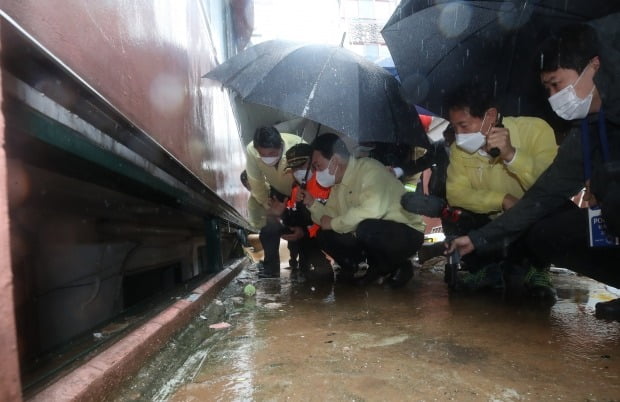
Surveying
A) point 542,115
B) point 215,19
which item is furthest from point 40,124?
point 215,19

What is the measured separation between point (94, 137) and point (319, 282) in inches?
91.0

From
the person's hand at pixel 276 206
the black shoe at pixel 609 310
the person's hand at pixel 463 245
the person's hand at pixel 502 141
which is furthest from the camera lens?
the person's hand at pixel 276 206

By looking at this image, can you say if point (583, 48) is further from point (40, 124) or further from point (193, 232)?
point (193, 232)

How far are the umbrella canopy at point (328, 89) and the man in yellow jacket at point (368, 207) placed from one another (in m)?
0.37

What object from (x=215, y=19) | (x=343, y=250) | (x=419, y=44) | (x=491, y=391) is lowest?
(x=491, y=391)

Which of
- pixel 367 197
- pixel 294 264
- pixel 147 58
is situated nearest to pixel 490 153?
pixel 367 197

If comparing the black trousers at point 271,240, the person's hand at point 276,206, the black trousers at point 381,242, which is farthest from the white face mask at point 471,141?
the black trousers at point 271,240

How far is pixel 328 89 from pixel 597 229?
1560 millimetres

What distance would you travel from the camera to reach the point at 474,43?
2.64 m

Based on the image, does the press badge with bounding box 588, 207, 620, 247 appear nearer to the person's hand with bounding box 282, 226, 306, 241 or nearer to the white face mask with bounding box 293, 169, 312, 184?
the white face mask with bounding box 293, 169, 312, 184

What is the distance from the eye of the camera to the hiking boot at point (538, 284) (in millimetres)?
2426

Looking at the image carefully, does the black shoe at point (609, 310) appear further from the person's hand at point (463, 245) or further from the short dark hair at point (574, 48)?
the short dark hair at point (574, 48)

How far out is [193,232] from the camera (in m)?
4.71

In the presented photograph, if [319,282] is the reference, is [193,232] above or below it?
above
